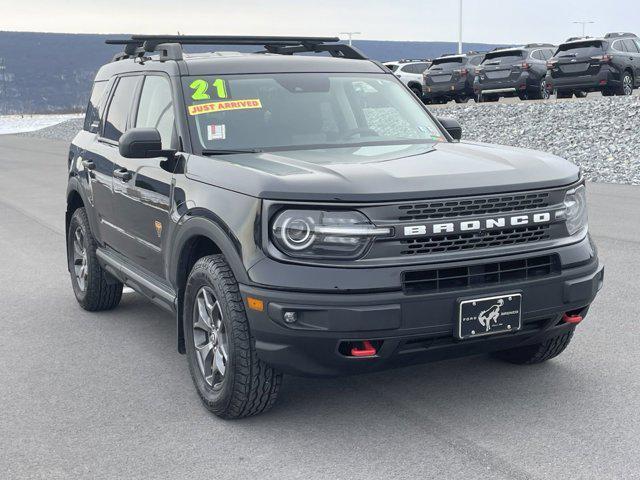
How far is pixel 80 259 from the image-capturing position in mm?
7449

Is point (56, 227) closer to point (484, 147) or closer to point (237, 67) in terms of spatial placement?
point (237, 67)

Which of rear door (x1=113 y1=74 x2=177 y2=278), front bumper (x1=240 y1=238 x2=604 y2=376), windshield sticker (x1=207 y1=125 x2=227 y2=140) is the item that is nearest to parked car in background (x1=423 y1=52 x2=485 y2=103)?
rear door (x1=113 y1=74 x2=177 y2=278)

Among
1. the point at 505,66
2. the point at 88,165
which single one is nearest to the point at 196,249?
the point at 88,165

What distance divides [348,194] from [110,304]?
11.6 feet

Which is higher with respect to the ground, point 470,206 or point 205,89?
point 205,89

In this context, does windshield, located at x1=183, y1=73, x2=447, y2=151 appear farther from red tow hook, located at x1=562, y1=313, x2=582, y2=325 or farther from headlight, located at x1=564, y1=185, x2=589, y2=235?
red tow hook, located at x1=562, y1=313, x2=582, y2=325

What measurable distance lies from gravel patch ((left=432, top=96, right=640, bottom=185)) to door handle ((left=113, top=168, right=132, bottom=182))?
12528mm

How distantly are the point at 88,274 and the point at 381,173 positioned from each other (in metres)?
3.37

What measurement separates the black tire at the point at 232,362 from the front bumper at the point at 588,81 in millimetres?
22975

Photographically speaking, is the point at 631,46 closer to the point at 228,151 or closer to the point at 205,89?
the point at 205,89

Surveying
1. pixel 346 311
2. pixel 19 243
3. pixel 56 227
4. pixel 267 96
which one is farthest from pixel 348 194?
pixel 56 227

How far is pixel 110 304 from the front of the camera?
7.27 m

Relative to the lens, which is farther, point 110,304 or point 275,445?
point 110,304

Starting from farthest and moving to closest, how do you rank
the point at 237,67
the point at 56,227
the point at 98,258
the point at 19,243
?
the point at 56,227
the point at 19,243
the point at 98,258
the point at 237,67
